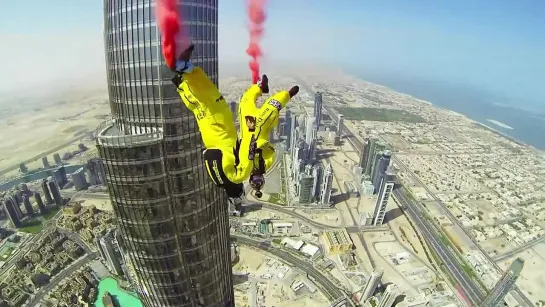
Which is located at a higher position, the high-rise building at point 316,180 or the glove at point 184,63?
the glove at point 184,63

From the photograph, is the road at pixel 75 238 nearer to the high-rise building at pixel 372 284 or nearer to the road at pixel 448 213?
the high-rise building at pixel 372 284

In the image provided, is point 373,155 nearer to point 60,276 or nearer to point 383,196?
point 383,196

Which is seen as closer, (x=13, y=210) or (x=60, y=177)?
(x=13, y=210)

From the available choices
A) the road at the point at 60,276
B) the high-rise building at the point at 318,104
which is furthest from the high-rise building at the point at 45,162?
the high-rise building at the point at 318,104

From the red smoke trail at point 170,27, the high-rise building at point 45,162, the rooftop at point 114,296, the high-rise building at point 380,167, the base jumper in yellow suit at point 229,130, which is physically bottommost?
the rooftop at point 114,296

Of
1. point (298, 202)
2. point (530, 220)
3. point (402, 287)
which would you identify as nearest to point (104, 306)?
point (298, 202)

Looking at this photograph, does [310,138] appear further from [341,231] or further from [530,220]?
[530,220]

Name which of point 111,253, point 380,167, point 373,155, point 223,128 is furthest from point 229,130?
point 373,155
